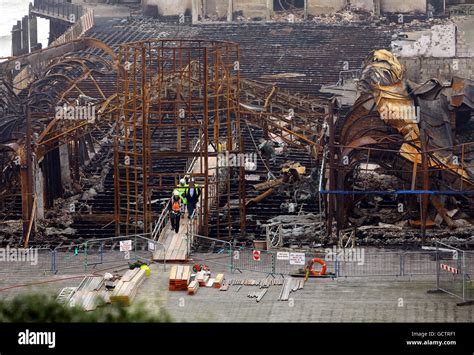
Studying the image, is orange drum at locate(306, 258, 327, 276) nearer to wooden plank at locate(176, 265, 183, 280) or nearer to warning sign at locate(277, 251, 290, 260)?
warning sign at locate(277, 251, 290, 260)

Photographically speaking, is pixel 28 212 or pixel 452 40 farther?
pixel 452 40

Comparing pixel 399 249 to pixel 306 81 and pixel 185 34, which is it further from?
pixel 185 34

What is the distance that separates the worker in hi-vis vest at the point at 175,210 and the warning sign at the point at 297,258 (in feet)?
13.2

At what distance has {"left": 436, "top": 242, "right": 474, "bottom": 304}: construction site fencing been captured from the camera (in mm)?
46625

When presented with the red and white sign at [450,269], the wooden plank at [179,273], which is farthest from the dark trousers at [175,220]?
the red and white sign at [450,269]

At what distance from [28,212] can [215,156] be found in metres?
5.60

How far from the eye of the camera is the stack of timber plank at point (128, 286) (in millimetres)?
46688

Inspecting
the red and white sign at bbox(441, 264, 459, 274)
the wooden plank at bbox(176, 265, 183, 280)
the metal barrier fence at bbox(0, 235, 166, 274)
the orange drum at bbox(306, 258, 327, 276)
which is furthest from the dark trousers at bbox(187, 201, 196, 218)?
the red and white sign at bbox(441, 264, 459, 274)

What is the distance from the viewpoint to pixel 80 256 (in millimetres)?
52094

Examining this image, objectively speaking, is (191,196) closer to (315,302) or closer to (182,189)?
(182,189)

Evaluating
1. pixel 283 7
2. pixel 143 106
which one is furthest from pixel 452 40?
pixel 143 106

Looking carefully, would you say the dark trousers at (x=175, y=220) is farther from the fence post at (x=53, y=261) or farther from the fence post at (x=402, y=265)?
the fence post at (x=402, y=265)

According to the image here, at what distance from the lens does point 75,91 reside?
71.8 meters

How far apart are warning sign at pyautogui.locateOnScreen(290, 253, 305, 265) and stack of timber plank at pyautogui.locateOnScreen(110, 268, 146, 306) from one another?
12.2 feet
